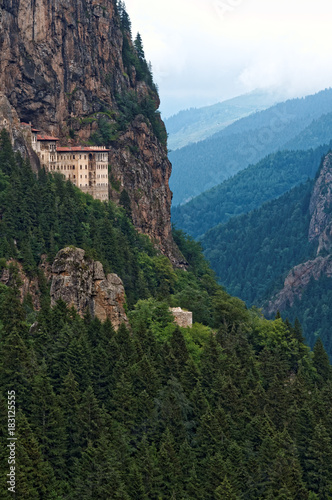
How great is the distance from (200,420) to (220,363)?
11741 millimetres

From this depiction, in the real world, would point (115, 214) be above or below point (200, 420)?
above

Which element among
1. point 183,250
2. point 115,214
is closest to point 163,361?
point 115,214

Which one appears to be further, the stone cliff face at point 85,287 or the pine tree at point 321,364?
the pine tree at point 321,364

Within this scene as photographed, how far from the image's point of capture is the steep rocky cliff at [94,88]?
445 ft

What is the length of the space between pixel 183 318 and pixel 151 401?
76.0 ft

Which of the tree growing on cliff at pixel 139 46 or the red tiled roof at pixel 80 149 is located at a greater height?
the tree growing on cliff at pixel 139 46

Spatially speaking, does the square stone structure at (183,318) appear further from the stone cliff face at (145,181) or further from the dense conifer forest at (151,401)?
the stone cliff face at (145,181)

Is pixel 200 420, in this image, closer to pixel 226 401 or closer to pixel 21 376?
pixel 226 401

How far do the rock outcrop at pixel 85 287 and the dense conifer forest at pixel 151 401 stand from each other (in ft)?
5.70

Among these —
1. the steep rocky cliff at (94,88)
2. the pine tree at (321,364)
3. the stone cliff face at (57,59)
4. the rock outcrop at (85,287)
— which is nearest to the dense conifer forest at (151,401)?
the pine tree at (321,364)

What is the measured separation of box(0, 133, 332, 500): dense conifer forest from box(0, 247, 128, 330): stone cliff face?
175 cm

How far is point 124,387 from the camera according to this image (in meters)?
87.4

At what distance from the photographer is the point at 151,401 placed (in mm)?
88438

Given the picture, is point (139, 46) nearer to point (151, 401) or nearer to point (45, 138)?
point (45, 138)
